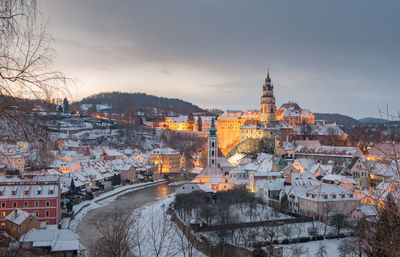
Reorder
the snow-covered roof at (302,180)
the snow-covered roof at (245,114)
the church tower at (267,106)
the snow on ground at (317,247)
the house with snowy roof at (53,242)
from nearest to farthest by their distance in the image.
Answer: the house with snowy roof at (53,242) < the snow on ground at (317,247) < the snow-covered roof at (302,180) < the church tower at (267,106) < the snow-covered roof at (245,114)

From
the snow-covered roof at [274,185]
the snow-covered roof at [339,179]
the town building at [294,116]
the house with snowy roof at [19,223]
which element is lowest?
the house with snowy roof at [19,223]

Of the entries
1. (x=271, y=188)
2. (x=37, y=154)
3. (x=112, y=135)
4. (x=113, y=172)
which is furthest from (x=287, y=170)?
(x=112, y=135)

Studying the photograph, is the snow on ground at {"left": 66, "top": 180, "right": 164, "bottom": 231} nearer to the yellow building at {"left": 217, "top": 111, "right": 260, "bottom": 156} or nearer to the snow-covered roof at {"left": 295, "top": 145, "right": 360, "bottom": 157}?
the snow-covered roof at {"left": 295, "top": 145, "right": 360, "bottom": 157}

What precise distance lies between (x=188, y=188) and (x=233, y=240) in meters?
9.57

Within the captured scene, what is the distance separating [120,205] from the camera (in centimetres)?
2830

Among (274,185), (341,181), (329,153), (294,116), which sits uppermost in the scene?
(294,116)

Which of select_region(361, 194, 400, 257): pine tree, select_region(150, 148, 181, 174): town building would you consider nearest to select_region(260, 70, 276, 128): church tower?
select_region(150, 148, 181, 174): town building

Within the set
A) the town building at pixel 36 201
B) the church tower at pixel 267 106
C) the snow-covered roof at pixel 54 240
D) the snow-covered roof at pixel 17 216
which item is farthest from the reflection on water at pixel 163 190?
the church tower at pixel 267 106

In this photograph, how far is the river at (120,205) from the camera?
66.9ft

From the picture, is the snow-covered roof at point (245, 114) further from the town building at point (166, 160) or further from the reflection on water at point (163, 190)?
the reflection on water at point (163, 190)

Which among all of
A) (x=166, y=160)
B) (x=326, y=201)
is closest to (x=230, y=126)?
(x=166, y=160)

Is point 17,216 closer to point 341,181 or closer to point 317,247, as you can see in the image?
point 317,247

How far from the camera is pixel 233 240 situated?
64.2ft

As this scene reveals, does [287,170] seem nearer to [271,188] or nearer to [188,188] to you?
[271,188]
